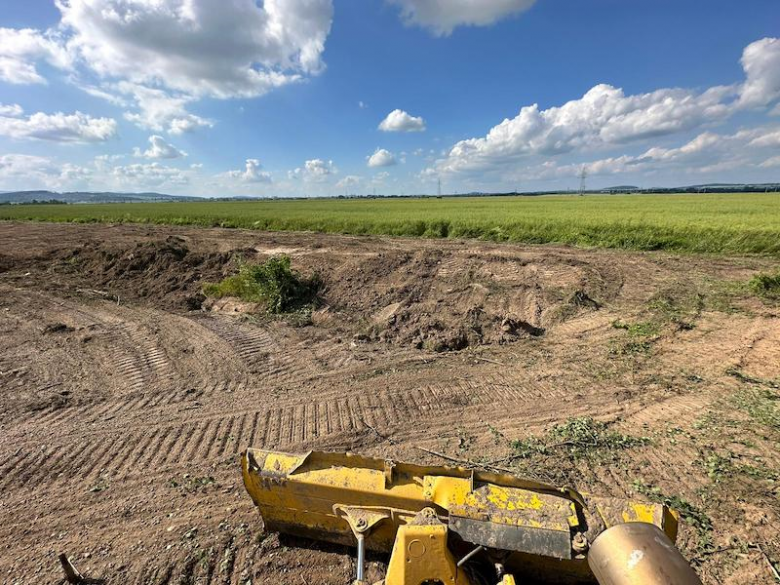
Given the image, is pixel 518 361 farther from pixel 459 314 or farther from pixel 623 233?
pixel 623 233

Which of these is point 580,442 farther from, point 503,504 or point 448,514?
point 448,514

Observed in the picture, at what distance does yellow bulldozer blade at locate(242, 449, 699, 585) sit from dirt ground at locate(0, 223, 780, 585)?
0.85 m

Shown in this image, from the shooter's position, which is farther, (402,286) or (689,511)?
(402,286)

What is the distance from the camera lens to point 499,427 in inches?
186

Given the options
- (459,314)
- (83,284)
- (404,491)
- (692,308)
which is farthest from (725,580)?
(83,284)

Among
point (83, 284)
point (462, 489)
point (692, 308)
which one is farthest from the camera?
point (83, 284)

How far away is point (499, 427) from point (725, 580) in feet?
7.19

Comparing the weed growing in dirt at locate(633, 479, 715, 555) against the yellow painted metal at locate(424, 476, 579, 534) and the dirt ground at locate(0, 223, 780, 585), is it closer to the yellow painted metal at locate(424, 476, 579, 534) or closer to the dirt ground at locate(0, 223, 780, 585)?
the dirt ground at locate(0, 223, 780, 585)

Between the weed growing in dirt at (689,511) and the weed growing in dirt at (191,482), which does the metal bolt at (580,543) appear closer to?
the weed growing in dirt at (689,511)

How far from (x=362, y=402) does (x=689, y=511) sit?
137 inches

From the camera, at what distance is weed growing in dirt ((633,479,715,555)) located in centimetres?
319

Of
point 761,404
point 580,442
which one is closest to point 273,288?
point 580,442

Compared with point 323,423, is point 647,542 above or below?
above

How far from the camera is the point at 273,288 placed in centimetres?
972
